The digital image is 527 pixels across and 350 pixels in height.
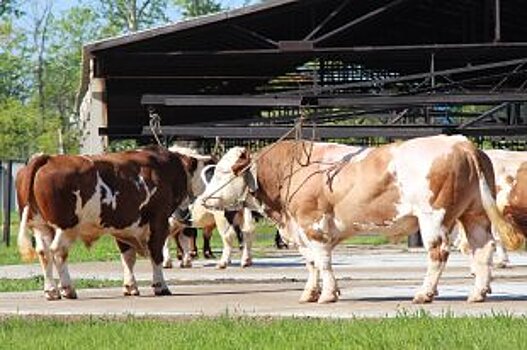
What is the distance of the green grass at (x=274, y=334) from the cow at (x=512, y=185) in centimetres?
583

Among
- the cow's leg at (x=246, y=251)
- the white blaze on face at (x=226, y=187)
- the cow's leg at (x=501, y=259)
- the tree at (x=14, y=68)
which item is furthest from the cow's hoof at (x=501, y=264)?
the tree at (x=14, y=68)

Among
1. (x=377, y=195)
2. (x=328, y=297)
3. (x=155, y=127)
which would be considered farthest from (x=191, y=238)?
(x=377, y=195)

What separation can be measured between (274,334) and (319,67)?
14.0 m

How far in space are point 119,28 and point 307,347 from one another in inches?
2975

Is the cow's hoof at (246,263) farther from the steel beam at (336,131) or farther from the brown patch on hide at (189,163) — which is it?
the brown patch on hide at (189,163)

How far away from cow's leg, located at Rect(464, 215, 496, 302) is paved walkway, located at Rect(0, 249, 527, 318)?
6.7 inches

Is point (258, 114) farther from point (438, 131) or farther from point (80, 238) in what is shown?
point (80, 238)

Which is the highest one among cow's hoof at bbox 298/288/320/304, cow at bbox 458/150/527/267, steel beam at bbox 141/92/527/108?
steel beam at bbox 141/92/527/108

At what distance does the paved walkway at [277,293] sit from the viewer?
49.6 ft

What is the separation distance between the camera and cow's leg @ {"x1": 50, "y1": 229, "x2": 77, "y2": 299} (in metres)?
17.6

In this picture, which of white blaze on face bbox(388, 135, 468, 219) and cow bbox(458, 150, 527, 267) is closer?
white blaze on face bbox(388, 135, 468, 219)

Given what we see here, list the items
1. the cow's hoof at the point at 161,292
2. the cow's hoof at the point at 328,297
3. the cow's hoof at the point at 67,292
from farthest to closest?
the cow's hoof at the point at 161,292 < the cow's hoof at the point at 67,292 < the cow's hoof at the point at 328,297

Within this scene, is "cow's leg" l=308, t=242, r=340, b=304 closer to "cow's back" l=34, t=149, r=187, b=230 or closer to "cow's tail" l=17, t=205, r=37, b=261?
"cow's back" l=34, t=149, r=187, b=230

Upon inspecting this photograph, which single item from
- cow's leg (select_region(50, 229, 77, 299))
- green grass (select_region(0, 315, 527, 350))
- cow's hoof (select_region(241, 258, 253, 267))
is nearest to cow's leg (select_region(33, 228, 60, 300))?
cow's leg (select_region(50, 229, 77, 299))
